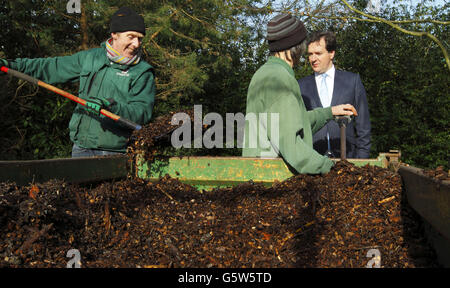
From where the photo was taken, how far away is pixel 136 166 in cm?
278

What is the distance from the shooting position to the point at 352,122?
412 cm

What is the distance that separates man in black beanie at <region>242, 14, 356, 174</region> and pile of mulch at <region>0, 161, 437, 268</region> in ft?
0.57

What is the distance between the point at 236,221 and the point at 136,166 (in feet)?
2.82

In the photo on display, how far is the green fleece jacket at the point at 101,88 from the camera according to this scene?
10.1 ft

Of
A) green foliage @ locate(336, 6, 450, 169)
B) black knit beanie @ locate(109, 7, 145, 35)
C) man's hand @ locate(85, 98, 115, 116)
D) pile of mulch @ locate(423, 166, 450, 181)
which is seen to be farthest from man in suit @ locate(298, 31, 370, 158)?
green foliage @ locate(336, 6, 450, 169)

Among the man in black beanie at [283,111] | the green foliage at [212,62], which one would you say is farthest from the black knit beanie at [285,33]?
the green foliage at [212,62]

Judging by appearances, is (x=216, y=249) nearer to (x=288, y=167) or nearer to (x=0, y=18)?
(x=288, y=167)

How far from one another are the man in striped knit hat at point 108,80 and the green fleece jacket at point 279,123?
90 centimetres

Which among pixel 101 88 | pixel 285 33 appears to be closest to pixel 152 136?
pixel 101 88

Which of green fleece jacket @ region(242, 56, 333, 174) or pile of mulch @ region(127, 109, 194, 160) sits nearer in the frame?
green fleece jacket @ region(242, 56, 333, 174)

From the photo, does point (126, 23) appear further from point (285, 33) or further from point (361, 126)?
point (361, 126)

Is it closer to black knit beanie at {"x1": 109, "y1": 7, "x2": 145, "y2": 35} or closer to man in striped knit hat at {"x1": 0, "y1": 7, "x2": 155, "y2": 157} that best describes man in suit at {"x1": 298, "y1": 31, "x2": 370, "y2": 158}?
man in striped knit hat at {"x1": 0, "y1": 7, "x2": 155, "y2": 157}

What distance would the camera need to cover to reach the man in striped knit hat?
3078 mm

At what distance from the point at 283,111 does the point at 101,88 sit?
142 centimetres
